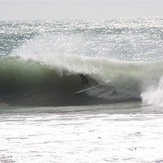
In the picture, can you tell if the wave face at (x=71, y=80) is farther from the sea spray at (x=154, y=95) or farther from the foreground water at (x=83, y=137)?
the foreground water at (x=83, y=137)

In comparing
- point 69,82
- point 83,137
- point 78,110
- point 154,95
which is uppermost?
point 69,82

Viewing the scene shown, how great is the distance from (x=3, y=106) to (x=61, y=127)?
647 cm

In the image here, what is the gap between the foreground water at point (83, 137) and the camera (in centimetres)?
773

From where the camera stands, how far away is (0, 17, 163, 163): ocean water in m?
8.09

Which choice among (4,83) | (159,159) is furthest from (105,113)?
(4,83)

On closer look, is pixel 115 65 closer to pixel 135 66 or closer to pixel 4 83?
pixel 135 66

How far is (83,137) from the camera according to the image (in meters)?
9.17

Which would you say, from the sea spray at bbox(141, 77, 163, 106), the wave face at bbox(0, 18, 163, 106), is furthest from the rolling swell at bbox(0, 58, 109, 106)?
the sea spray at bbox(141, 77, 163, 106)

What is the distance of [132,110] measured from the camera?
1327 cm

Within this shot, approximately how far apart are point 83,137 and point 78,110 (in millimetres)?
4771

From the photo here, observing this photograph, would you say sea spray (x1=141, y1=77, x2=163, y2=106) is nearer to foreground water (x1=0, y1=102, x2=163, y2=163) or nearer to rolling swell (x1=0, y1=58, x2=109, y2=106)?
rolling swell (x1=0, y1=58, x2=109, y2=106)

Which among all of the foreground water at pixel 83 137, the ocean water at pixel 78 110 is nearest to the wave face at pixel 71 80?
the ocean water at pixel 78 110

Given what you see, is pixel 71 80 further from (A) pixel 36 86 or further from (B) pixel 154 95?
(B) pixel 154 95

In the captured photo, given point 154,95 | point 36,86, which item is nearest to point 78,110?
point 154,95
